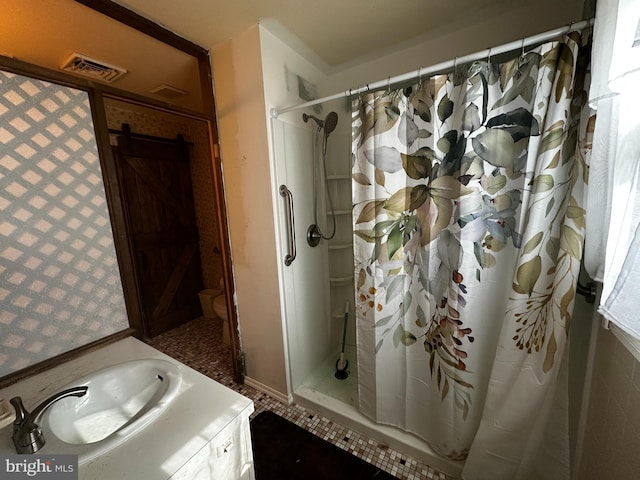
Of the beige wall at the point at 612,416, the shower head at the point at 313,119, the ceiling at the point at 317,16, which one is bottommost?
the beige wall at the point at 612,416

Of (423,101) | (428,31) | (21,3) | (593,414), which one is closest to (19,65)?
(21,3)

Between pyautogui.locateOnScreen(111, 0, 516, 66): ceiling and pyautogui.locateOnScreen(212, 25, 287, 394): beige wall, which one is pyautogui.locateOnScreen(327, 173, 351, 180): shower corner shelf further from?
pyautogui.locateOnScreen(111, 0, 516, 66): ceiling

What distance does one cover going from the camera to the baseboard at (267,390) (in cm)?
164

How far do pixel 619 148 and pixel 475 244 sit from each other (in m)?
0.49

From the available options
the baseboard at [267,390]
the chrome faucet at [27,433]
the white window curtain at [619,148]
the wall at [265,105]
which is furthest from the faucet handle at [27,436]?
the white window curtain at [619,148]

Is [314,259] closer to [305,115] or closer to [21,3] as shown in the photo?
[305,115]

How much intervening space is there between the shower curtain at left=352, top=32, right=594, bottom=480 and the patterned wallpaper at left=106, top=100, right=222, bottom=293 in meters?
1.81

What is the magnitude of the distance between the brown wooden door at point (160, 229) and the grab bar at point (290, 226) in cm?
168

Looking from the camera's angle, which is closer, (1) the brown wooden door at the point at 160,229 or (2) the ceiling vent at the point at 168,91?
(2) the ceiling vent at the point at 168,91

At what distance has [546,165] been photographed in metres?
0.84

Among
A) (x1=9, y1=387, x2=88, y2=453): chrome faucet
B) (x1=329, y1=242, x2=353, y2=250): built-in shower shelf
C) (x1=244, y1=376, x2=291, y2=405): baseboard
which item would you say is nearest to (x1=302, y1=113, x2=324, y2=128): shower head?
(x1=329, y1=242, x2=353, y2=250): built-in shower shelf

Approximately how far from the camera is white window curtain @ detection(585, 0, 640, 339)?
50cm

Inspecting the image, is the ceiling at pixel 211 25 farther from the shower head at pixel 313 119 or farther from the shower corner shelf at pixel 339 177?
the shower corner shelf at pixel 339 177

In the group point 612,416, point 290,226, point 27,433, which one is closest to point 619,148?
point 612,416
